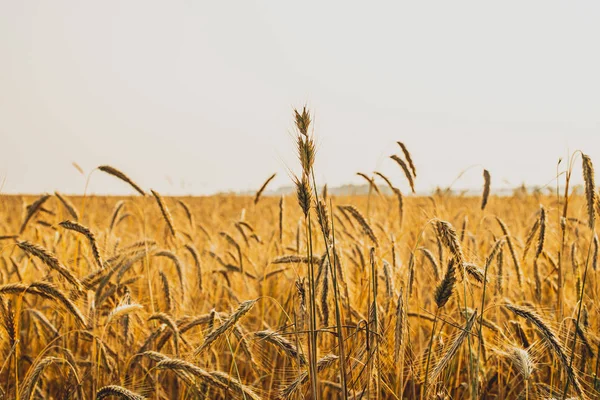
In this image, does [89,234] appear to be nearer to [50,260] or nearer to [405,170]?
[50,260]

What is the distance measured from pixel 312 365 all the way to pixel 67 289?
1.84m

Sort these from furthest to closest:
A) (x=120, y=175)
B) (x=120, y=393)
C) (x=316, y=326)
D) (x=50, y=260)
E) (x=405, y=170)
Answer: (x=405, y=170) < (x=120, y=175) < (x=316, y=326) < (x=50, y=260) < (x=120, y=393)

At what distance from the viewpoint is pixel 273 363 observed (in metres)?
3.01

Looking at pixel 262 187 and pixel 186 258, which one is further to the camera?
pixel 186 258

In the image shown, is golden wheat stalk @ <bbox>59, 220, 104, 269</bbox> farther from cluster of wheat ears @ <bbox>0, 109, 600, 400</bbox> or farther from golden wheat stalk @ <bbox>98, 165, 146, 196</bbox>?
golden wheat stalk @ <bbox>98, 165, 146, 196</bbox>

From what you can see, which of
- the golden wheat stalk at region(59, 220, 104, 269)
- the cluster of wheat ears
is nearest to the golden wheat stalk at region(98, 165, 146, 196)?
the cluster of wheat ears

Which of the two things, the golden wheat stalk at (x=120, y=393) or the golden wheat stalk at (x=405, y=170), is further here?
the golden wheat stalk at (x=405, y=170)

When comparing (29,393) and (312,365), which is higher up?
(312,365)

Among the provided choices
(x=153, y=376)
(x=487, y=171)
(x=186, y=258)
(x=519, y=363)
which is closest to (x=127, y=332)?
(x=153, y=376)

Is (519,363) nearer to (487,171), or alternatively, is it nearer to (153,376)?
(153,376)

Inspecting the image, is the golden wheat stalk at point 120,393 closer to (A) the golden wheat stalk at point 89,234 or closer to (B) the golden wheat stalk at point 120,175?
(A) the golden wheat stalk at point 89,234

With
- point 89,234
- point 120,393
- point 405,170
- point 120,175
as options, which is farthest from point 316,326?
point 120,175

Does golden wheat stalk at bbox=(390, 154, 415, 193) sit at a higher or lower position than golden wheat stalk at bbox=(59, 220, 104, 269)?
higher

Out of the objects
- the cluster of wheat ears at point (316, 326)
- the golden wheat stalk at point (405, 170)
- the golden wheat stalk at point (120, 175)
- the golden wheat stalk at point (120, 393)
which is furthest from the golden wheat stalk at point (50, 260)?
the golden wheat stalk at point (405, 170)
